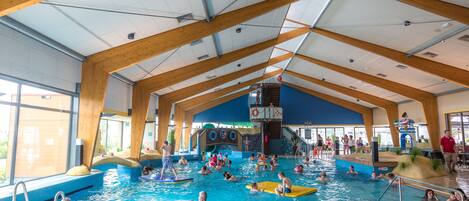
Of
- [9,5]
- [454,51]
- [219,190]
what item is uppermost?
[454,51]

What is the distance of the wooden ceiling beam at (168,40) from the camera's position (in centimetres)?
1066

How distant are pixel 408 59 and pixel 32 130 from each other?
1478 cm

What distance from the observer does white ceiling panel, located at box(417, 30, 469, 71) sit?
1186 centimetres

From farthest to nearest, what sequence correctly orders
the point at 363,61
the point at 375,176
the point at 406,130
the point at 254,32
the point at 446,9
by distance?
the point at 406,130 < the point at 363,61 < the point at 254,32 < the point at 375,176 < the point at 446,9

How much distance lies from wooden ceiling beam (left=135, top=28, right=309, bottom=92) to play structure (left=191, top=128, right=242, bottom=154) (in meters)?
11.1

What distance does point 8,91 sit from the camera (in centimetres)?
814

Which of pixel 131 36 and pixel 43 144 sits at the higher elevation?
pixel 131 36

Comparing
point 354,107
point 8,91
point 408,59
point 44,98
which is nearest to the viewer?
point 8,91

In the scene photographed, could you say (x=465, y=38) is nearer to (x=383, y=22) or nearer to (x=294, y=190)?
(x=383, y=22)

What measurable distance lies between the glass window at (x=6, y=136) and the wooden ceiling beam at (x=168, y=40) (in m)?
2.98

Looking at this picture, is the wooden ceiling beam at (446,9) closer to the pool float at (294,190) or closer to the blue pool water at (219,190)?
the blue pool water at (219,190)

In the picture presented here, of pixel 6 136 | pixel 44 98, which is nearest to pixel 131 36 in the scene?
pixel 44 98

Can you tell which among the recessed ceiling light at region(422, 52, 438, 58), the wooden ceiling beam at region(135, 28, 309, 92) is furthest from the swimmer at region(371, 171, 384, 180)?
the wooden ceiling beam at region(135, 28, 309, 92)

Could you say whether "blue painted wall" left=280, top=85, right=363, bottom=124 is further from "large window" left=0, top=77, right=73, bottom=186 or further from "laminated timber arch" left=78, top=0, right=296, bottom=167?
"large window" left=0, top=77, right=73, bottom=186
